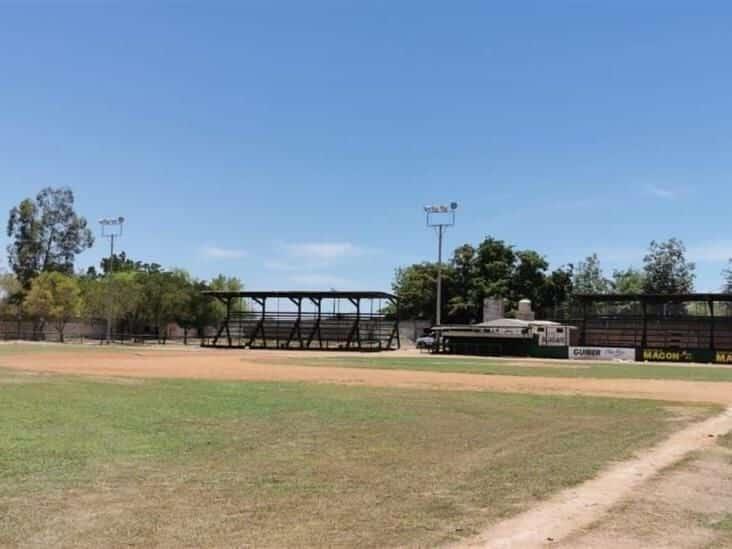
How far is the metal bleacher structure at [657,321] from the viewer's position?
7625cm

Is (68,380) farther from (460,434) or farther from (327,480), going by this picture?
(327,480)

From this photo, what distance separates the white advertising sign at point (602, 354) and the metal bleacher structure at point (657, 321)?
24.1 ft

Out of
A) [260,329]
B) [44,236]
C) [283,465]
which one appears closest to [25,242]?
[44,236]

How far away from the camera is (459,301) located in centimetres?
10781

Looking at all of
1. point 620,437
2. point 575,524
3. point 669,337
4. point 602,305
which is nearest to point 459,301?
point 602,305

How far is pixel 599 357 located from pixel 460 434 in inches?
2246

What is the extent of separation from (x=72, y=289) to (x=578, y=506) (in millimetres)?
107692

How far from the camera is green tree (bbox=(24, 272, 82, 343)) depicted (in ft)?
346

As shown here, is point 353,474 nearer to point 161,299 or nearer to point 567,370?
point 567,370

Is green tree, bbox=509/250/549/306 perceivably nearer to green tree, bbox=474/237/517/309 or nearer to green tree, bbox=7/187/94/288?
green tree, bbox=474/237/517/309

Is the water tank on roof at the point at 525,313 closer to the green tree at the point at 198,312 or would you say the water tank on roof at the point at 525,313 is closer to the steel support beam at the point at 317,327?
the steel support beam at the point at 317,327

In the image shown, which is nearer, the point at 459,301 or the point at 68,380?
the point at 68,380

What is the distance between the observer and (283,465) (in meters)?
11.0

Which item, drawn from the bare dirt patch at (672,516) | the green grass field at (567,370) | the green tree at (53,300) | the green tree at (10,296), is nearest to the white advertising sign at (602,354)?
the green grass field at (567,370)
